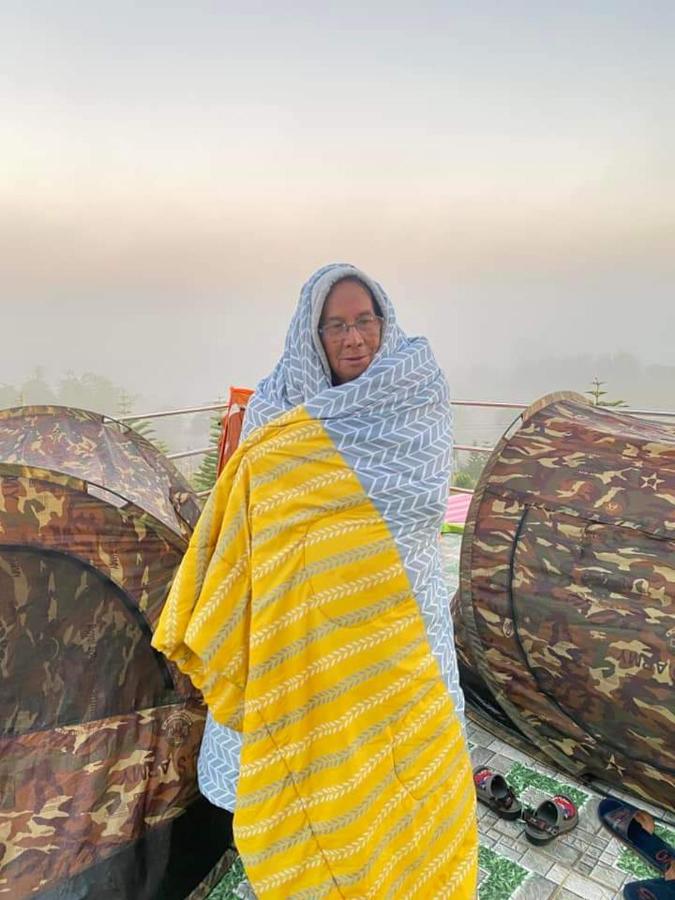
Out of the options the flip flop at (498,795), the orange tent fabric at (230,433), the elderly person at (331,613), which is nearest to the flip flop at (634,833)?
the flip flop at (498,795)

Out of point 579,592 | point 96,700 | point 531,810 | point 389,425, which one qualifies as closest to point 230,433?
point 96,700

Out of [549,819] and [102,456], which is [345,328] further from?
[549,819]

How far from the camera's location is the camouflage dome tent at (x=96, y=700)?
1394 millimetres

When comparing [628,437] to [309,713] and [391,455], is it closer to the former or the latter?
[391,455]

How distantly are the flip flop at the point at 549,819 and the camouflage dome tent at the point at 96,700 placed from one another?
72 centimetres

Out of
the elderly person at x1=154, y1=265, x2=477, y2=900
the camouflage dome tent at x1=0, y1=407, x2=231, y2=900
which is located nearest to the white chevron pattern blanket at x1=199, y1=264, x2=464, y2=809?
the elderly person at x1=154, y1=265, x2=477, y2=900

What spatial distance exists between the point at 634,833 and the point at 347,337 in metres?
1.38

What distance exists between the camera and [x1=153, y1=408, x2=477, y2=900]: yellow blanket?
3.35 ft

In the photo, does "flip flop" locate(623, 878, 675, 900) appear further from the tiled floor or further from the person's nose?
the person's nose

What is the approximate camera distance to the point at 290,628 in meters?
1.02

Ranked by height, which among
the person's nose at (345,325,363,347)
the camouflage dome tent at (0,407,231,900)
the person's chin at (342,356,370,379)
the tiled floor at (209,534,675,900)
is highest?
the person's nose at (345,325,363,347)

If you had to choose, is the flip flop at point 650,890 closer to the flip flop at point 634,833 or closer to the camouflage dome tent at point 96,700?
the flip flop at point 634,833

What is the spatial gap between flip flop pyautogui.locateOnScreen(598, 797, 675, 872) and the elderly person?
0.68 m

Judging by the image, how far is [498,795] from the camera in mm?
1691
